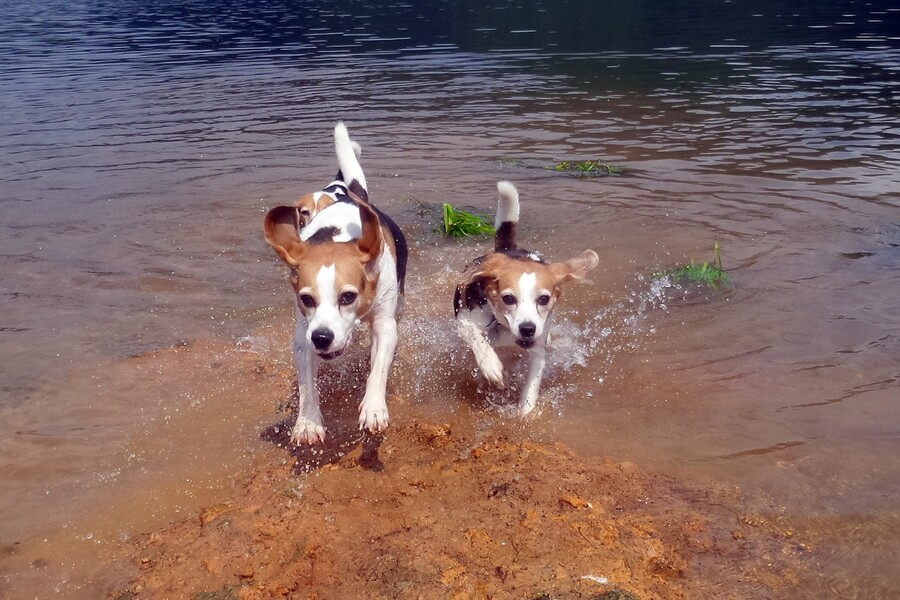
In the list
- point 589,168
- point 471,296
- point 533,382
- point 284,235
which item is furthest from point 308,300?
point 589,168

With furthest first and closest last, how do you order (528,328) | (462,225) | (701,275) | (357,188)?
1. (462,225)
2. (701,275)
3. (357,188)
4. (528,328)

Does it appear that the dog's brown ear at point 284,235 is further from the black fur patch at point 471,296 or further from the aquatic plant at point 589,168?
the aquatic plant at point 589,168

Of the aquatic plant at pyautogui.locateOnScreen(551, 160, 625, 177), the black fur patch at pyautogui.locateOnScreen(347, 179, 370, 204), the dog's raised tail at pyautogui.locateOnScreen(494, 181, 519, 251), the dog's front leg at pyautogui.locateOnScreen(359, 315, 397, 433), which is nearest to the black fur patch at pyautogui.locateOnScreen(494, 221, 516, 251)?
the dog's raised tail at pyautogui.locateOnScreen(494, 181, 519, 251)

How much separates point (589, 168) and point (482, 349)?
5.62 meters

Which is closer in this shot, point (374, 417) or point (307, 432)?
point (374, 417)

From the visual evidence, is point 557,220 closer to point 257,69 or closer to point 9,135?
point 9,135

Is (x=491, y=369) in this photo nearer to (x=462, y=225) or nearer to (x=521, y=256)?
(x=521, y=256)

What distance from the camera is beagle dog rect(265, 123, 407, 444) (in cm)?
443

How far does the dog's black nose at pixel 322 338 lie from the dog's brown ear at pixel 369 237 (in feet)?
2.09

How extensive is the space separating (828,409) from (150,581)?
388 centimetres

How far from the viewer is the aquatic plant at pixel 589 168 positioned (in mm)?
10352

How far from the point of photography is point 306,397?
4762 mm

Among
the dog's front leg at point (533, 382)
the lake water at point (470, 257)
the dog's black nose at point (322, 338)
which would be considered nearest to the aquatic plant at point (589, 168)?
the lake water at point (470, 257)

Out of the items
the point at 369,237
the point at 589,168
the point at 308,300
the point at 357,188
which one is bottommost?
the point at 589,168
